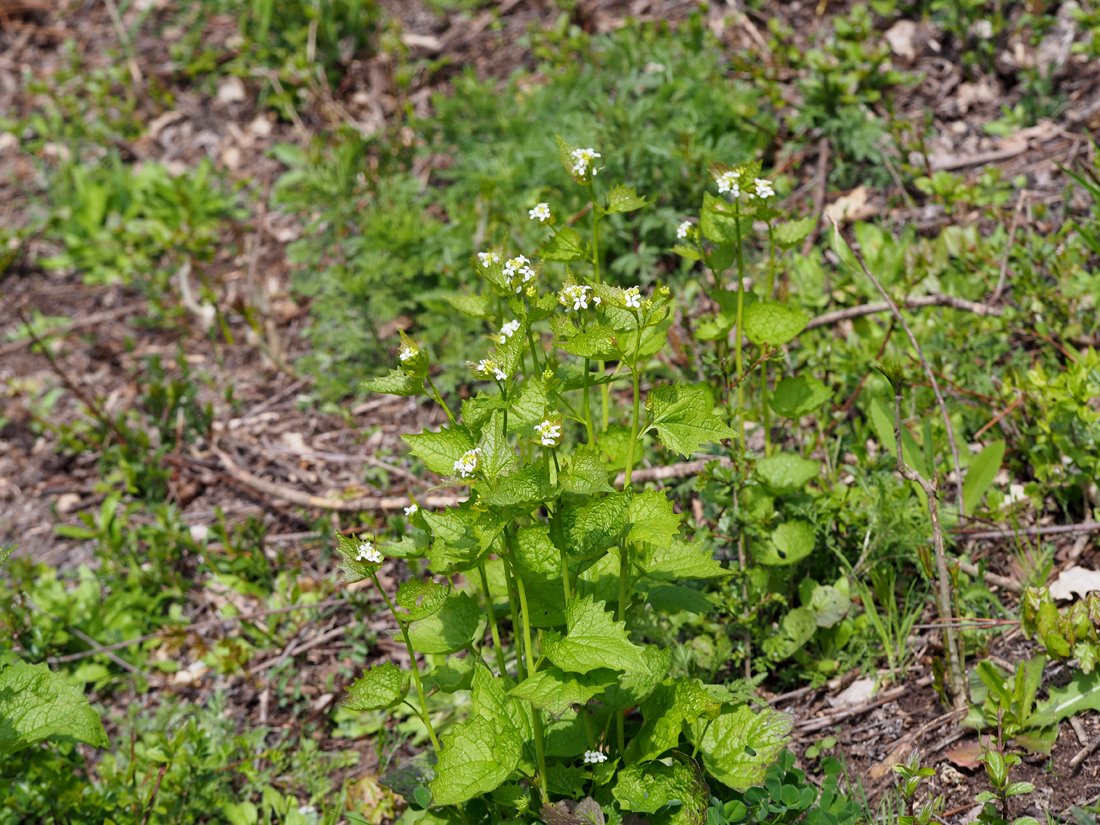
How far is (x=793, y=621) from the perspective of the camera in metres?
2.74

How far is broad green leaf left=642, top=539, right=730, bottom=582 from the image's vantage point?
7.38ft

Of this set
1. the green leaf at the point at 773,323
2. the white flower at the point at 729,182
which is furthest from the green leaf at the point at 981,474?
the white flower at the point at 729,182

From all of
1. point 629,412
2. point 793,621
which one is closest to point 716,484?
point 793,621

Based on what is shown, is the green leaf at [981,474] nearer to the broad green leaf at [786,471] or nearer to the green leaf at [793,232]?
the broad green leaf at [786,471]

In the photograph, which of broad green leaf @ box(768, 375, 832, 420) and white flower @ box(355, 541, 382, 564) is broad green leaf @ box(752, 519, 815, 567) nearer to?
broad green leaf @ box(768, 375, 832, 420)

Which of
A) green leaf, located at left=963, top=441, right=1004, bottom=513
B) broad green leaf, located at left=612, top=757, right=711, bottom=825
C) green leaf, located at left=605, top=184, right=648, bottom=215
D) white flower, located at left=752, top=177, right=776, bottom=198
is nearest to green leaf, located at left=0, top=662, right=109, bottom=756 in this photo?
broad green leaf, located at left=612, top=757, right=711, bottom=825

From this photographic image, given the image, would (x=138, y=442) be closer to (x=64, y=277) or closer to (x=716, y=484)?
(x=64, y=277)

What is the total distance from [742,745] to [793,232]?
136cm

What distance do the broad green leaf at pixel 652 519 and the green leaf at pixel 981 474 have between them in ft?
3.93

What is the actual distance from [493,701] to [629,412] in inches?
63.4

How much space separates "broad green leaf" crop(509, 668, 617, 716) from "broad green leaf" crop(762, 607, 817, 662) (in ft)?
2.86

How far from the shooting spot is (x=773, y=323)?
2639 mm

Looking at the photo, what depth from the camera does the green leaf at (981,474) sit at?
2826 mm

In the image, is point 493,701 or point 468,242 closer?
point 493,701
